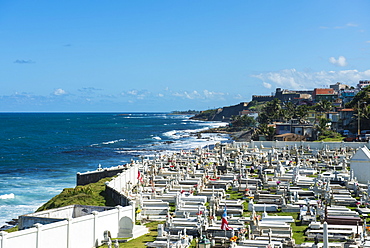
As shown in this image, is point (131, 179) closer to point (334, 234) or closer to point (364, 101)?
point (334, 234)

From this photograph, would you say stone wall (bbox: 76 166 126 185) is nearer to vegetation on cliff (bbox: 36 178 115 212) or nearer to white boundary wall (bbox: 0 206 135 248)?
vegetation on cliff (bbox: 36 178 115 212)

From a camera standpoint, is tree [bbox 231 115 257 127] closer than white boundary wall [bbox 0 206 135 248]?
No

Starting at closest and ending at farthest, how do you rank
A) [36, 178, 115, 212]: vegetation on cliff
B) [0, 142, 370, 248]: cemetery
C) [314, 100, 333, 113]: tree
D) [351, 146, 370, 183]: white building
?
[0, 142, 370, 248]: cemetery, [36, 178, 115, 212]: vegetation on cliff, [351, 146, 370, 183]: white building, [314, 100, 333, 113]: tree

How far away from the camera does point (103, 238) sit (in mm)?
21344

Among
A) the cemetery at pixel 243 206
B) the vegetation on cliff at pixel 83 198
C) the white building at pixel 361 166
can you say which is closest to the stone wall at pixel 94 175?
the cemetery at pixel 243 206

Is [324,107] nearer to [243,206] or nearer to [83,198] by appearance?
[243,206]

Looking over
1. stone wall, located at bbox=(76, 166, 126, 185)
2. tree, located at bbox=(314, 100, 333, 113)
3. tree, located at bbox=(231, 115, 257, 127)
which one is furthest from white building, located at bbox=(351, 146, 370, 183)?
tree, located at bbox=(231, 115, 257, 127)

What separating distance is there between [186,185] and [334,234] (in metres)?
15.6

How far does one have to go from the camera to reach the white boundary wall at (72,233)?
17391mm

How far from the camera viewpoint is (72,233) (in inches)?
773

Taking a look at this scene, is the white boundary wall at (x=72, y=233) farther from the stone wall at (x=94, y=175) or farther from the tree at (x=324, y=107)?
the tree at (x=324, y=107)

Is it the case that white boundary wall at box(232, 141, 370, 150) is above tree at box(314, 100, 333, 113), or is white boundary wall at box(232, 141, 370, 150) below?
below

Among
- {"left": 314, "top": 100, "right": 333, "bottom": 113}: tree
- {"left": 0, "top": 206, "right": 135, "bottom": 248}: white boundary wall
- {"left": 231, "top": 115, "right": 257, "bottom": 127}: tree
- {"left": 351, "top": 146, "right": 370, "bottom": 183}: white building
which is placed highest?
{"left": 314, "top": 100, "right": 333, "bottom": 113}: tree

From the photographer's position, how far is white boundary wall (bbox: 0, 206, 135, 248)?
1739cm
